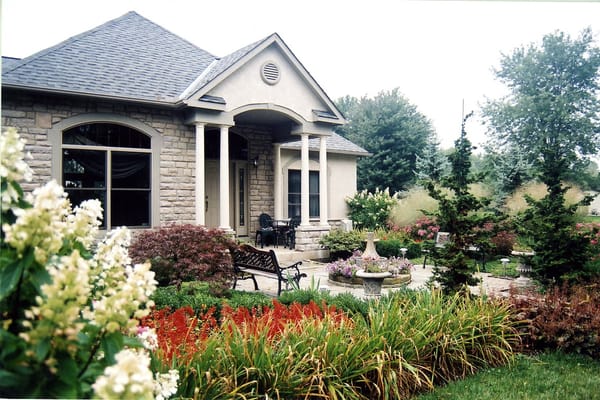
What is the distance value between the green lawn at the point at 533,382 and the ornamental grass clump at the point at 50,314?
2769mm

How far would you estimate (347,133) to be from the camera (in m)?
30.7

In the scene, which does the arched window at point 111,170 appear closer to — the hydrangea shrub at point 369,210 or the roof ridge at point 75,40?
the roof ridge at point 75,40

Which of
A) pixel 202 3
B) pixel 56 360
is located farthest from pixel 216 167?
pixel 56 360

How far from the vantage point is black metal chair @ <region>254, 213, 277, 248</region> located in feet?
38.4

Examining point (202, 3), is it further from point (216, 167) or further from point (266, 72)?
point (216, 167)

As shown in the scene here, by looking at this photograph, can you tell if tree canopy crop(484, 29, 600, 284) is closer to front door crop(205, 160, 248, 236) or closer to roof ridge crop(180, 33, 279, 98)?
front door crop(205, 160, 248, 236)

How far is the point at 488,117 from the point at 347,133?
9139mm

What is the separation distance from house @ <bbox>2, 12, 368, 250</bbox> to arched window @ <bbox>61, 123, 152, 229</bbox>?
20 millimetres

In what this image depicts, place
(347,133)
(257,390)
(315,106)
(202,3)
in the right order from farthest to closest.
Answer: (347,133)
(315,106)
(202,3)
(257,390)

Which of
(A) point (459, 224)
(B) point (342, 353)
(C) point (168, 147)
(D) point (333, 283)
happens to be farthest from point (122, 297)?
(C) point (168, 147)

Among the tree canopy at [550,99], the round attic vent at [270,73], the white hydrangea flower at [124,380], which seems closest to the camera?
the white hydrangea flower at [124,380]

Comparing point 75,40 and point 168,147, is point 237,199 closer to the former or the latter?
point 168,147

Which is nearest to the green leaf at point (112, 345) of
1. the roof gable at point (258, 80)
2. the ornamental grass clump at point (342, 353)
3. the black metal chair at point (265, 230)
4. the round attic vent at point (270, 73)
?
the ornamental grass clump at point (342, 353)

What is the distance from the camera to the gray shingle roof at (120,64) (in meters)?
8.36
